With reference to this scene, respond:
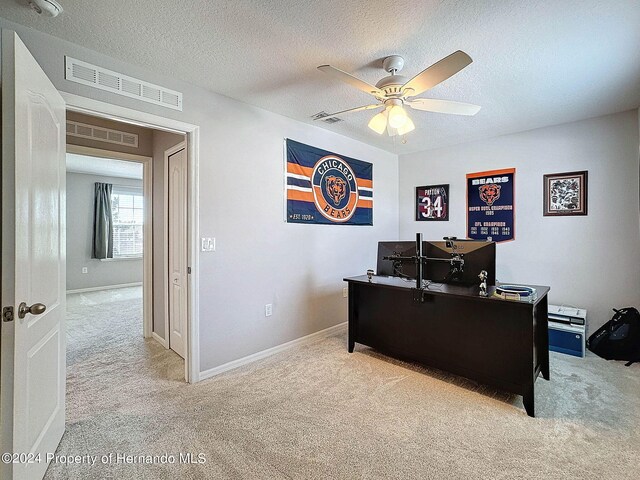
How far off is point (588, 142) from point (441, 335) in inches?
114

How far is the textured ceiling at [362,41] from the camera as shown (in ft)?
5.67

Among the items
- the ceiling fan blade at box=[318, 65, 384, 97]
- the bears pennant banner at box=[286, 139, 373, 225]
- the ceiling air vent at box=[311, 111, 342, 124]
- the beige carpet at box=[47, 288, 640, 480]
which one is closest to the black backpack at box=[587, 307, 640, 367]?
the beige carpet at box=[47, 288, 640, 480]

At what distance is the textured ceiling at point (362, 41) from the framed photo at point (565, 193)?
915 mm

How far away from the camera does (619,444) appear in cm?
184

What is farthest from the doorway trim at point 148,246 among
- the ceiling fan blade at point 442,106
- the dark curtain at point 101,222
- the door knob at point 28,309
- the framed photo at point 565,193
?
the framed photo at point 565,193

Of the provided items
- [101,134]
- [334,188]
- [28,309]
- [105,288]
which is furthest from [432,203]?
[105,288]

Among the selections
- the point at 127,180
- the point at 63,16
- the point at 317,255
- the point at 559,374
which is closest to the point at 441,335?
the point at 559,374

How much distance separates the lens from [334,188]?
3.96 meters

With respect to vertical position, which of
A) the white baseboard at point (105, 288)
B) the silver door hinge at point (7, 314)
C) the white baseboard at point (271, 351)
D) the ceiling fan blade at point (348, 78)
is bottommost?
the white baseboard at point (271, 351)

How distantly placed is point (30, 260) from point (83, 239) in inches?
264

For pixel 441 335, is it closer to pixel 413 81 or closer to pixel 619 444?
pixel 619 444

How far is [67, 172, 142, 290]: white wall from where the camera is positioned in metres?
6.64

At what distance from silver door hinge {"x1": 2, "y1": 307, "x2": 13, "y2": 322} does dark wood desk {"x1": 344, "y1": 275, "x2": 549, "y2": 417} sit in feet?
8.15

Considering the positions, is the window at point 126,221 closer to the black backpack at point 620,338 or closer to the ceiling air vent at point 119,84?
the ceiling air vent at point 119,84
